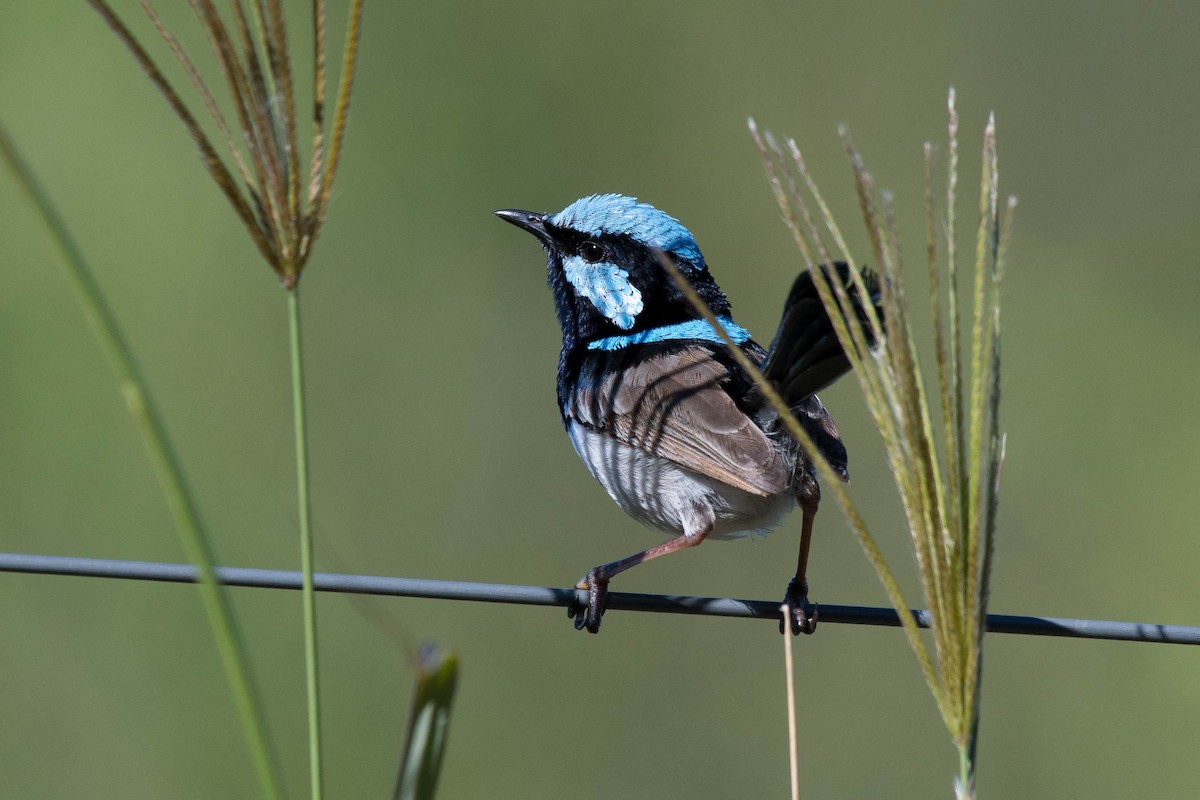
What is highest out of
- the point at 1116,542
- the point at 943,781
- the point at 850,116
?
the point at 850,116

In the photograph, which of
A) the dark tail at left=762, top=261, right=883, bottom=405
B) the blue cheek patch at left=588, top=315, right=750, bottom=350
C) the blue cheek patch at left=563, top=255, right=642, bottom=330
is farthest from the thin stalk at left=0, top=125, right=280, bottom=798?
the blue cheek patch at left=563, top=255, right=642, bottom=330

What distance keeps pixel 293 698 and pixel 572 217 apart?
2306mm

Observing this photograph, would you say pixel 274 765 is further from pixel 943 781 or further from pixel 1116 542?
pixel 1116 542

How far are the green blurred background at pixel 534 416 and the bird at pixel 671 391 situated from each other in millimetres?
1719

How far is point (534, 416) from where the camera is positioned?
6152mm

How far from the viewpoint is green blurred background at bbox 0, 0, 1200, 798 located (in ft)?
17.5

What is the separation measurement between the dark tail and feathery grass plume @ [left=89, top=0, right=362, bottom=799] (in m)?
1.47

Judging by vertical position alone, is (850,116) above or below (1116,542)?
above

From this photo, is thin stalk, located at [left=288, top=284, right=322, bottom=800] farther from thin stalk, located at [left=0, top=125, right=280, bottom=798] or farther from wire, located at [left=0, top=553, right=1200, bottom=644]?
wire, located at [left=0, top=553, right=1200, bottom=644]

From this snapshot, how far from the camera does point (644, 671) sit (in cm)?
566

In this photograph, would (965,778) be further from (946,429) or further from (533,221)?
(533,221)

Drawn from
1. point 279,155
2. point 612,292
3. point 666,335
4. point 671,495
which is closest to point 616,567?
point 671,495

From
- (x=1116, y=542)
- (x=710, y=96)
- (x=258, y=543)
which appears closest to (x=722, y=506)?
(x=258, y=543)

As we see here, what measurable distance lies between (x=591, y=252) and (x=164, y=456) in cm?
313
